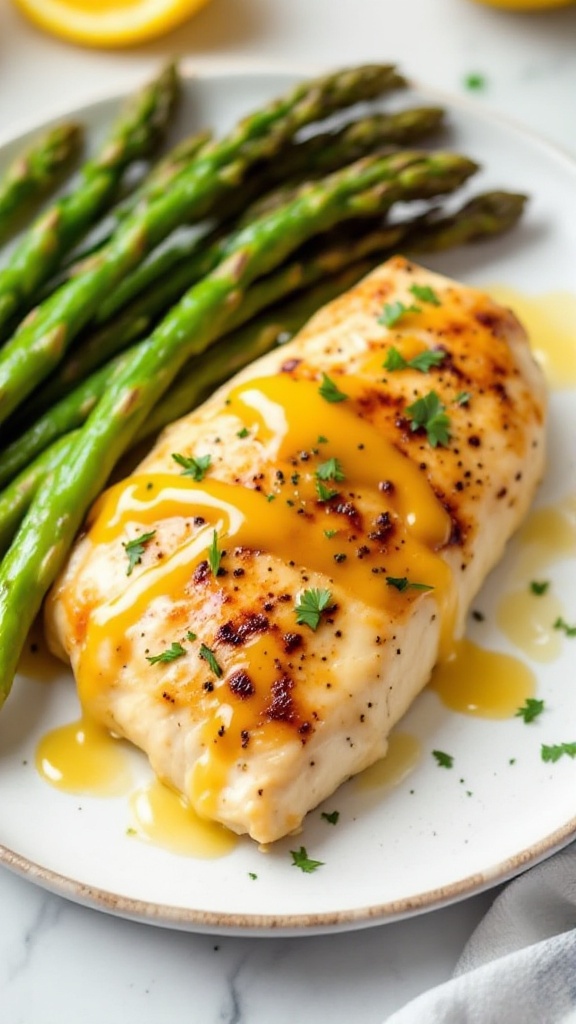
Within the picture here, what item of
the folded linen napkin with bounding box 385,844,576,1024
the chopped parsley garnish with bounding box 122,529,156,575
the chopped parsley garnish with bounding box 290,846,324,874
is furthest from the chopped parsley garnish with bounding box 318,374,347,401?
the folded linen napkin with bounding box 385,844,576,1024

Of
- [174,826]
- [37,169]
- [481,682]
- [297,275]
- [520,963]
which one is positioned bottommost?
[520,963]

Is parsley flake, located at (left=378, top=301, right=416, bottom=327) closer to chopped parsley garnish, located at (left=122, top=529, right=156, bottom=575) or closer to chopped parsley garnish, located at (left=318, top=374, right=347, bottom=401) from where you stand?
chopped parsley garnish, located at (left=318, top=374, right=347, bottom=401)

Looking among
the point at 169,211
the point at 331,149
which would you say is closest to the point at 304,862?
the point at 169,211

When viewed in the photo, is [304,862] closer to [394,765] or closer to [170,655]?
[394,765]

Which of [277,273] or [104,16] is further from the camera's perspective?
[104,16]

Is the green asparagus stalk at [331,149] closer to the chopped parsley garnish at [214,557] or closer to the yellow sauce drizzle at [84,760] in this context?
the chopped parsley garnish at [214,557]

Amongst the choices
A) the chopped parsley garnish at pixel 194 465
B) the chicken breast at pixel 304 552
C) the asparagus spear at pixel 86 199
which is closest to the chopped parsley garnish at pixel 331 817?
the chicken breast at pixel 304 552

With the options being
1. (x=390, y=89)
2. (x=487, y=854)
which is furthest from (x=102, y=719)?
(x=390, y=89)
